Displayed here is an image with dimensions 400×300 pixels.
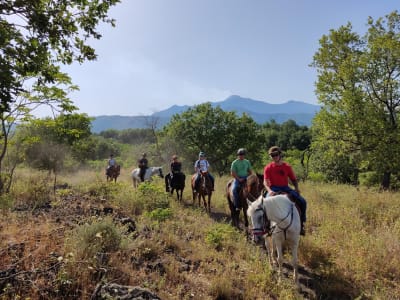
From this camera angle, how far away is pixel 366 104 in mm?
16203

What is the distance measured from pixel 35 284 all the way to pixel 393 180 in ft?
82.8

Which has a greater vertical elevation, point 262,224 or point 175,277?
point 262,224

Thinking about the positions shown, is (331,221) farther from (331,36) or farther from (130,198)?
(331,36)

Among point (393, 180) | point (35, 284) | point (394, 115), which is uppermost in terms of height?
point (394, 115)

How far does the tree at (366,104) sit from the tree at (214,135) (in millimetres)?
11301

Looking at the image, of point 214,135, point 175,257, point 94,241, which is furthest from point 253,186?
point 214,135

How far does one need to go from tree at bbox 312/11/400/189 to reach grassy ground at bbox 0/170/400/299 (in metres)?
8.10

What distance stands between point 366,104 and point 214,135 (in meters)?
15.5

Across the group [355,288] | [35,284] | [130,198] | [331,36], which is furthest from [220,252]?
[331,36]

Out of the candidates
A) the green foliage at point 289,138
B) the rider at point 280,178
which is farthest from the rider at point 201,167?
the green foliage at point 289,138

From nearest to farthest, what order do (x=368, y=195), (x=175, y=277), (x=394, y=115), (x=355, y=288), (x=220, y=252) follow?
(x=175, y=277)
(x=355, y=288)
(x=220, y=252)
(x=368, y=195)
(x=394, y=115)

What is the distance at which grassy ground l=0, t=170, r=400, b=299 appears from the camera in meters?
4.04

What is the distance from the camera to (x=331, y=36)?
19047mm

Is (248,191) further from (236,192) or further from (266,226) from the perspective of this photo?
(266,226)
